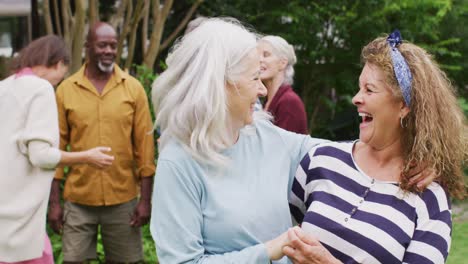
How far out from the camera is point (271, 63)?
20.3 feet

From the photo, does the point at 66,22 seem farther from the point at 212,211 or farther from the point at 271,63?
the point at 212,211

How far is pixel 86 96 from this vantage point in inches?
222

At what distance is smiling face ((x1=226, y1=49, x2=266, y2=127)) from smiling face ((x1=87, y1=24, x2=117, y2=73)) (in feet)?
9.79

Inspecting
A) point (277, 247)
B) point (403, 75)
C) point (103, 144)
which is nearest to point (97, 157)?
point (103, 144)

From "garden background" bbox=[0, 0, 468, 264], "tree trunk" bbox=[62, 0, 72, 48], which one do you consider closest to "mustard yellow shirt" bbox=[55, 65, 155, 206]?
"tree trunk" bbox=[62, 0, 72, 48]

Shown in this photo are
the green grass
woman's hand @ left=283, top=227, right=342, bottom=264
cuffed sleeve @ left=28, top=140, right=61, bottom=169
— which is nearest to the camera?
woman's hand @ left=283, top=227, right=342, bottom=264

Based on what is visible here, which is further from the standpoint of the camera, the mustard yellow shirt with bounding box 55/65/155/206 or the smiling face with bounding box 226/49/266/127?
the mustard yellow shirt with bounding box 55/65/155/206

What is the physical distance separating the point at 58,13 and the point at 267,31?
2895 millimetres

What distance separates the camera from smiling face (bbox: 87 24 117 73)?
5.77 meters

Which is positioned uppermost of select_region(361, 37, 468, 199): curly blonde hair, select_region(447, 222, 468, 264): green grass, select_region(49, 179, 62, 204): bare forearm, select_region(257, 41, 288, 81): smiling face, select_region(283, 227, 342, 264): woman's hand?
select_region(361, 37, 468, 199): curly blonde hair

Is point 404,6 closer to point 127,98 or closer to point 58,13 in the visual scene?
point 58,13

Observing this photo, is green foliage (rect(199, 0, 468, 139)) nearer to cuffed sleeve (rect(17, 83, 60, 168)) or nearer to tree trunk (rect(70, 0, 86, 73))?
tree trunk (rect(70, 0, 86, 73))

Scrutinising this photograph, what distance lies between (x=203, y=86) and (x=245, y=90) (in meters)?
0.18

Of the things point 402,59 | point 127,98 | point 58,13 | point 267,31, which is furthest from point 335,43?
point 402,59
